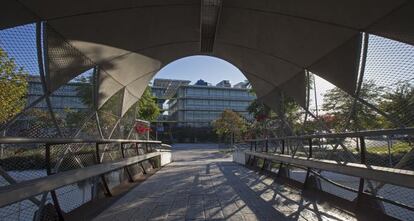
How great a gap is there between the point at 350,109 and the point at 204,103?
258ft

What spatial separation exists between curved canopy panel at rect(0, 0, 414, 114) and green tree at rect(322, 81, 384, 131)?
0.36 metres

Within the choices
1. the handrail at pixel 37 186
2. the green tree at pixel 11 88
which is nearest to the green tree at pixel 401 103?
the handrail at pixel 37 186

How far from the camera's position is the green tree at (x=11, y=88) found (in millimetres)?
5406

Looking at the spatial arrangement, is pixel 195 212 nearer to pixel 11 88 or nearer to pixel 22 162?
pixel 22 162

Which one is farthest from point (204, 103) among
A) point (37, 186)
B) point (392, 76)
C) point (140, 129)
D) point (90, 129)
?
point (37, 186)

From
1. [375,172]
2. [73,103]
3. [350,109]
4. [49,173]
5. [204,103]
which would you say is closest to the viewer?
[375,172]

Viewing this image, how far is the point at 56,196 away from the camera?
16.6ft

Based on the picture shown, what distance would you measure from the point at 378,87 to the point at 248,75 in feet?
27.0

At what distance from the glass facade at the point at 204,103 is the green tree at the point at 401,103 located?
247ft

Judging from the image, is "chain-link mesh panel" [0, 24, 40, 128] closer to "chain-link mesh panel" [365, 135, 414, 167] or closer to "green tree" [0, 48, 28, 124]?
"green tree" [0, 48, 28, 124]

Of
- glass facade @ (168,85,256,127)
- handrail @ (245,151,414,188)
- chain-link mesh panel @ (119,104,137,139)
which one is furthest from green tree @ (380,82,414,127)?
glass facade @ (168,85,256,127)

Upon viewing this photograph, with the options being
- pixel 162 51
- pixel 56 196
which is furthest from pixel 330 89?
pixel 56 196

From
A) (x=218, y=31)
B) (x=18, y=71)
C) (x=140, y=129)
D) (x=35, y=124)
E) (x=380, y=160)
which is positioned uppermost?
(x=218, y=31)

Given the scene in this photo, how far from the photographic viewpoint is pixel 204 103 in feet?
281
